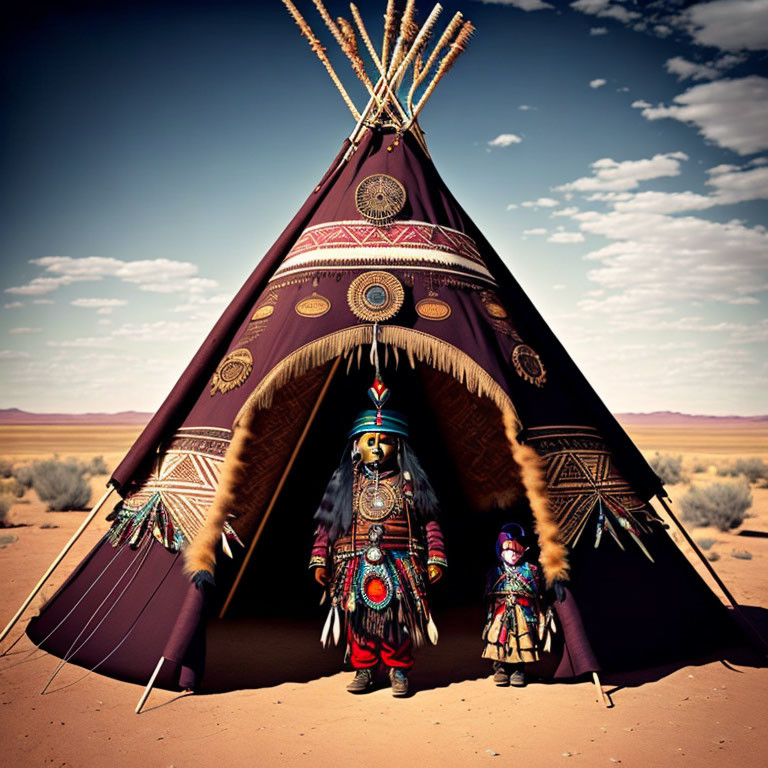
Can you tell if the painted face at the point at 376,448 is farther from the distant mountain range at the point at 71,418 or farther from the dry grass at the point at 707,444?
the distant mountain range at the point at 71,418

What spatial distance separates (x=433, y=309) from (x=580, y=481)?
5.38 feet

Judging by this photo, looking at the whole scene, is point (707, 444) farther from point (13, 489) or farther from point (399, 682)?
point (399, 682)

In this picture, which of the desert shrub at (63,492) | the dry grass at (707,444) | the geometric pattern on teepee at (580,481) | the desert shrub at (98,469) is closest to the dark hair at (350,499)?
the geometric pattern on teepee at (580,481)

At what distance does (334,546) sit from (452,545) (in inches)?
84.7

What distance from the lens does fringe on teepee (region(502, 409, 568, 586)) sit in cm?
445

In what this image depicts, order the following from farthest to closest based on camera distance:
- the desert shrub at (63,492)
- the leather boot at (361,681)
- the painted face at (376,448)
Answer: the desert shrub at (63,492) < the painted face at (376,448) < the leather boot at (361,681)

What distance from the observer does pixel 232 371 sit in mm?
4996

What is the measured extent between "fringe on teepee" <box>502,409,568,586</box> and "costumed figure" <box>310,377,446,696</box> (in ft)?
2.27

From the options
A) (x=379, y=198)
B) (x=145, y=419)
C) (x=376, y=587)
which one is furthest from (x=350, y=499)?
(x=145, y=419)

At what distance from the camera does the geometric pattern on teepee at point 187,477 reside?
4.65 m

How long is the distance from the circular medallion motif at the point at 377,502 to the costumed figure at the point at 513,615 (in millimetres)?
872

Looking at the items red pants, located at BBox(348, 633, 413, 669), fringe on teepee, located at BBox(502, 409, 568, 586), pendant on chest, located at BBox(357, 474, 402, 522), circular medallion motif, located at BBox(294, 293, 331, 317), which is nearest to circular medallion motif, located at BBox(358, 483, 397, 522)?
pendant on chest, located at BBox(357, 474, 402, 522)

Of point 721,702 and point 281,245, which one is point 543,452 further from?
point 281,245

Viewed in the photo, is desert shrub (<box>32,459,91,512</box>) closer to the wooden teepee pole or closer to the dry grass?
the wooden teepee pole
